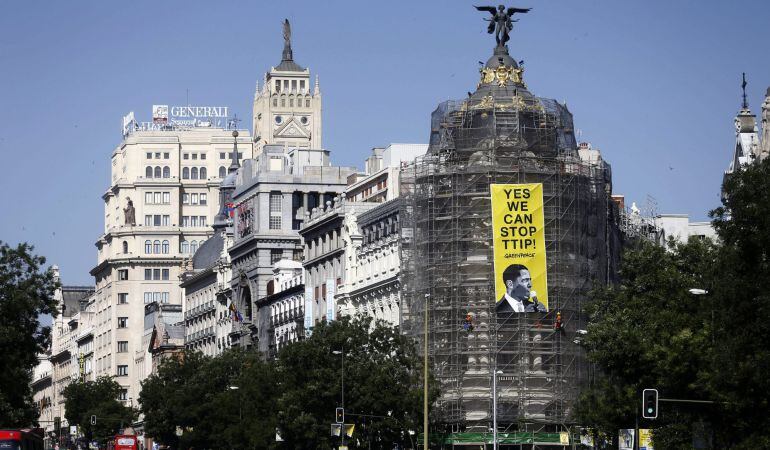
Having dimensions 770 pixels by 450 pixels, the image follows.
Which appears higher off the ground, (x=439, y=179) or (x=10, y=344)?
(x=439, y=179)

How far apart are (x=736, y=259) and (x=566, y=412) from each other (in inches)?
1990

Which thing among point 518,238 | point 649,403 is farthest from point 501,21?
point 649,403

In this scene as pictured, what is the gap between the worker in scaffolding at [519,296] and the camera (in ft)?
403

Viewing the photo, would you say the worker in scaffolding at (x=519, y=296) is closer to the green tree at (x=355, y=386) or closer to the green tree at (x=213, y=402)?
the green tree at (x=355, y=386)

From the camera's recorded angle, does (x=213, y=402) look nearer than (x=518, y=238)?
No

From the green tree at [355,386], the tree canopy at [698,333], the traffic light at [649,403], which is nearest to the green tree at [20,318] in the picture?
the green tree at [355,386]

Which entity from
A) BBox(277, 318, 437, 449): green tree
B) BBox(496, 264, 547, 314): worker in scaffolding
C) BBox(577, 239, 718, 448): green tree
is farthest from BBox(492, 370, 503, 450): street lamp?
BBox(577, 239, 718, 448): green tree

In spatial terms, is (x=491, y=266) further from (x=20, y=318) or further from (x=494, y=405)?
(x=20, y=318)

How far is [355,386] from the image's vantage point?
119m

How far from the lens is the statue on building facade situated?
13612 cm

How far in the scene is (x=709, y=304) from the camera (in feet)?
257

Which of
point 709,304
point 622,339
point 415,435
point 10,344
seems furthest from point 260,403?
point 709,304

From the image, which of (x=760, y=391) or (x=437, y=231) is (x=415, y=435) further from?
(x=760, y=391)

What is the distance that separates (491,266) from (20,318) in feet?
99.7
